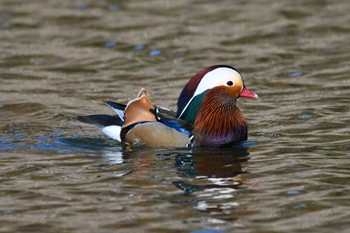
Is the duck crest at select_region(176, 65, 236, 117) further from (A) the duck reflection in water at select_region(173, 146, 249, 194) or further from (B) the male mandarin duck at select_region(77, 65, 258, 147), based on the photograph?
(A) the duck reflection in water at select_region(173, 146, 249, 194)

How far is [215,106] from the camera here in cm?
1104

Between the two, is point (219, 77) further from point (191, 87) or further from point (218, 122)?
point (218, 122)

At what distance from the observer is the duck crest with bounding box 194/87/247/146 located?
10.9m

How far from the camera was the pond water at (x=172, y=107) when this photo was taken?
28.2ft

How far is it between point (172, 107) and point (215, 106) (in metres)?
2.32

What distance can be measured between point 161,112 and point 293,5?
293 inches

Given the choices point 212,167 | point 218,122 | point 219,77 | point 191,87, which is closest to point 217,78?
point 219,77

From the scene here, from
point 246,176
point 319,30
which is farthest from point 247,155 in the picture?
point 319,30

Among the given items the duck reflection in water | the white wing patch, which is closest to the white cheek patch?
the duck reflection in water

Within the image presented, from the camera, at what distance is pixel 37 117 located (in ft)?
41.1

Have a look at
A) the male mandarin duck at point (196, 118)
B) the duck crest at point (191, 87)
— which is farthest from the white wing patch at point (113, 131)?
the duck crest at point (191, 87)

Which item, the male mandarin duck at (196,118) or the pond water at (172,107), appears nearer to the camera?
A: the pond water at (172,107)

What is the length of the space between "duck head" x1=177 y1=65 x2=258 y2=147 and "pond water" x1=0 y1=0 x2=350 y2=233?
0.21 m

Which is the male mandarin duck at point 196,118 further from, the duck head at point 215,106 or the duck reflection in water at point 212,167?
the duck reflection in water at point 212,167
